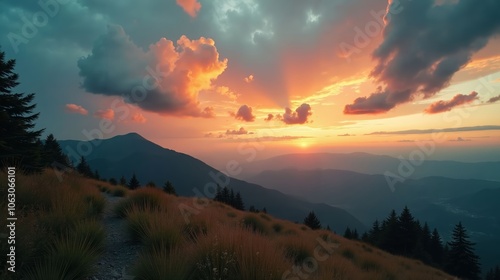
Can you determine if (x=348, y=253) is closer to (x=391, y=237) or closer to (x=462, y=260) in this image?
(x=391, y=237)

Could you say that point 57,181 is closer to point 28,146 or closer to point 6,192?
point 6,192

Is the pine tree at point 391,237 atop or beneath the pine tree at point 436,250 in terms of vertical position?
atop

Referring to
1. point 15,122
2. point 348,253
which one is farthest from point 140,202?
point 15,122

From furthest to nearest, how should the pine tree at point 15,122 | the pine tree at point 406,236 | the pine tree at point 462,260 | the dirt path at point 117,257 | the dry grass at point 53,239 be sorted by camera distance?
the pine tree at point 406,236 < the pine tree at point 462,260 < the pine tree at point 15,122 < the dirt path at point 117,257 < the dry grass at point 53,239

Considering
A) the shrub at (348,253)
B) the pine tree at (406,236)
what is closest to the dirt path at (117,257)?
the shrub at (348,253)

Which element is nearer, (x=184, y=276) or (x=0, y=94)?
(x=184, y=276)

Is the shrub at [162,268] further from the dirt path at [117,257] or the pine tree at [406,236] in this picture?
the pine tree at [406,236]

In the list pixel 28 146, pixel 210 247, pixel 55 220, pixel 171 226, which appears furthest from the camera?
pixel 28 146

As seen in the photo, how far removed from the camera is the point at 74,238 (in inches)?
159

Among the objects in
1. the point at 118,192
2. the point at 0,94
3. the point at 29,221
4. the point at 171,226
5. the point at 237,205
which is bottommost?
the point at 237,205

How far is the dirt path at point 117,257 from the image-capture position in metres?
4.08

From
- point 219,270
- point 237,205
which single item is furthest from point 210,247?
point 237,205

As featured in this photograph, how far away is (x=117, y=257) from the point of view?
4805 millimetres

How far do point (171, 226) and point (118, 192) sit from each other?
971cm
